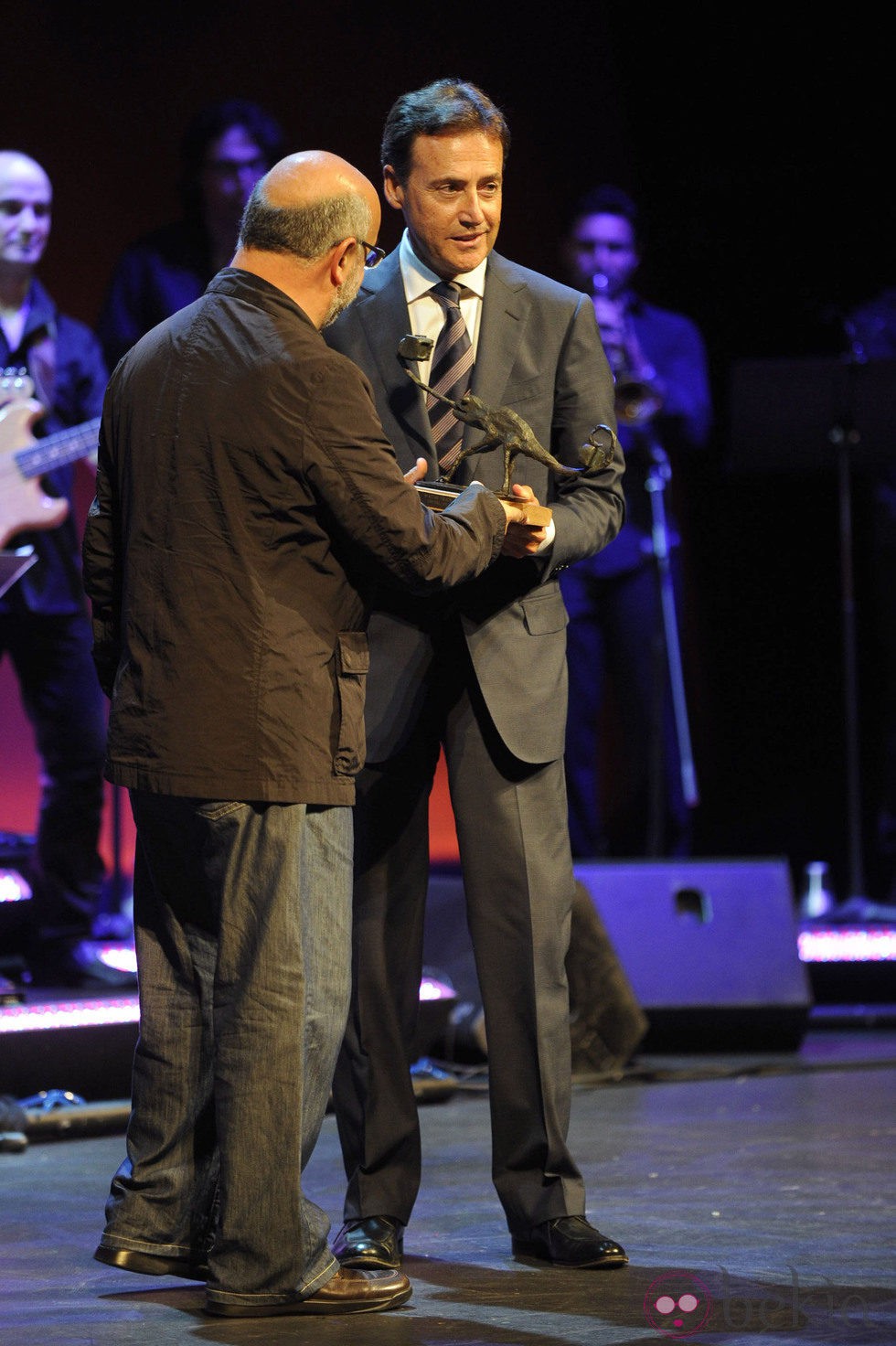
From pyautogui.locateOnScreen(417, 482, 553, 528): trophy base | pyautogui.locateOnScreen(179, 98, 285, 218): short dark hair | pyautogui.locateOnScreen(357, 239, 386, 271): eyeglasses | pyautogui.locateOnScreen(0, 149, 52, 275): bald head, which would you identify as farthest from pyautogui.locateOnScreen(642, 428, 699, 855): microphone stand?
pyautogui.locateOnScreen(357, 239, 386, 271): eyeglasses

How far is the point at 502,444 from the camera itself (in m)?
2.84

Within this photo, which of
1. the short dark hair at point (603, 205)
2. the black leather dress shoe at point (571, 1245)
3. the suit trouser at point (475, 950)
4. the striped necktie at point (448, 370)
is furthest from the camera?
the short dark hair at point (603, 205)

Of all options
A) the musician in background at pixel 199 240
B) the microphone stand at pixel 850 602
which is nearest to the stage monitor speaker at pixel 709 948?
the microphone stand at pixel 850 602

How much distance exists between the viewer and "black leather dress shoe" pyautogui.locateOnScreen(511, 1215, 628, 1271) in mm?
2736

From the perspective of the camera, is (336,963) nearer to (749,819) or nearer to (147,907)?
(147,907)

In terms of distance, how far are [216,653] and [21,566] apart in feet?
6.69

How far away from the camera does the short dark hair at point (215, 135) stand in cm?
590

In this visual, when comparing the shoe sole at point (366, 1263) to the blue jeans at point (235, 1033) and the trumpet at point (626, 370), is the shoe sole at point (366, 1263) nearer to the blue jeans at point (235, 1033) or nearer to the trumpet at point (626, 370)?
the blue jeans at point (235, 1033)

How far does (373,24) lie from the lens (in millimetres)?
7195

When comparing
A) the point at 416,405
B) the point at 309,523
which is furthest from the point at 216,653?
the point at 416,405

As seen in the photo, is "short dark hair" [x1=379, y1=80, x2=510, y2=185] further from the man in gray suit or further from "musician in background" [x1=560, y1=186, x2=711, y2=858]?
"musician in background" [x1=560, y1=186, x2=711, y2=858]

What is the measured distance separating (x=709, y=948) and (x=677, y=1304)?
284 centimetres

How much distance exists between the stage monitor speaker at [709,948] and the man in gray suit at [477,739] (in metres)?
2.37

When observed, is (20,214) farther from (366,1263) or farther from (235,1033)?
(366,1263)
